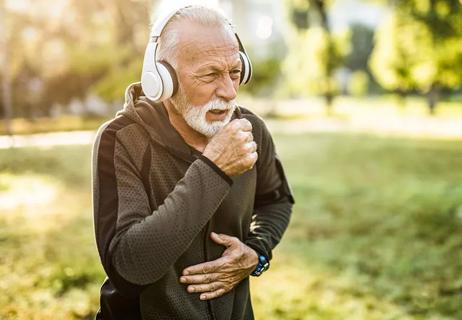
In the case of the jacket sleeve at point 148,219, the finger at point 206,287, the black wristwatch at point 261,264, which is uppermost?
the jacket sleeve at point 148,219

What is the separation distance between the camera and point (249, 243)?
211cm

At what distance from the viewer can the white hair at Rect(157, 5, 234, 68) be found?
71.3 inches

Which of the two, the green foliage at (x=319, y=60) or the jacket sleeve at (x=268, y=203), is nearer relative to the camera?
the jacket sleeve at (x=268, y=203)

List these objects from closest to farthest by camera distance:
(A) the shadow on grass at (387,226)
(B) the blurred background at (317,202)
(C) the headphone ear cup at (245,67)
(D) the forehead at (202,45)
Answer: (D) the forehead at (202,45), (C) the headphone ear cup at (245,67), (B) the blurred background at (317,202), (A) the shadow on grass at (387,226)

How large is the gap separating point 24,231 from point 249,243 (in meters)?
5.76

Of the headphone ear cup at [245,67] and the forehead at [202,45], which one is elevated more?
the forehead at [202,45]

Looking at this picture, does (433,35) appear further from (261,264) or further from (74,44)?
(74,44)

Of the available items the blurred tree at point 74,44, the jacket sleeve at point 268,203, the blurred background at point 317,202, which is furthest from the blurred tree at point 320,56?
the jacket sleeve at point 268,203

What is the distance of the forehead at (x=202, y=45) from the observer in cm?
180

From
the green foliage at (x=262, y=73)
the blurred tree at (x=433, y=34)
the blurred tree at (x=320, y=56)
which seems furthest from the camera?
the green foliage at (x=262, y=73)

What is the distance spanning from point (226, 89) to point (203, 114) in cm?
11

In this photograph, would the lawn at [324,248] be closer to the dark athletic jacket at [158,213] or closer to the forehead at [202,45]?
the dark athletic jacket at [158,213]

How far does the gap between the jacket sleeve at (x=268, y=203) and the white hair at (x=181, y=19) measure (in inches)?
20.5

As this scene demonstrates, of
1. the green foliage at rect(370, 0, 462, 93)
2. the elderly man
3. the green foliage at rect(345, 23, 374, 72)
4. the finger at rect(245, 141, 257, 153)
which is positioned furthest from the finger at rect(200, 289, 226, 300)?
the green foliage at rect(345, 23, 374, 72)
